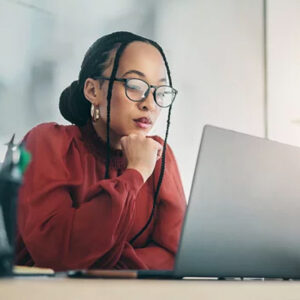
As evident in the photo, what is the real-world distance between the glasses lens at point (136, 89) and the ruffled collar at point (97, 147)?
146 millimetres

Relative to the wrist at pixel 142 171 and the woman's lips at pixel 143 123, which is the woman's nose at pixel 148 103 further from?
the wrist at pixel 142 171

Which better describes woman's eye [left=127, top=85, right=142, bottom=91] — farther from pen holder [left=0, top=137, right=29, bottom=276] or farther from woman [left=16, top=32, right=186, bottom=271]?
pen holder [left=0, top=137, right=29, bottom=276]

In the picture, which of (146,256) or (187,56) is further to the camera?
(187,56)

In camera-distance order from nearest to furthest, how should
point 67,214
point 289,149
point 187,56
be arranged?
point 289,149 < point 67,214 < point 187,56

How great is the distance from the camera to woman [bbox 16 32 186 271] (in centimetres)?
145

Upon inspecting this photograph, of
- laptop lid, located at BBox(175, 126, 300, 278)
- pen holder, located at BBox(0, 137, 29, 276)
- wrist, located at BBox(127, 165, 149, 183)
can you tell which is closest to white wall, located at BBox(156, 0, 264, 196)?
wrist, located at BBox(127, 165, 149, 183)

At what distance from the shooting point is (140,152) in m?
1.59

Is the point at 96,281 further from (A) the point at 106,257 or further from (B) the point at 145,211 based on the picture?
(B) the point at 145,211

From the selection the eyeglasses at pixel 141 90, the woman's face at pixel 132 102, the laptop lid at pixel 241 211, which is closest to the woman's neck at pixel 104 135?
the woman's face at pixel 132 102

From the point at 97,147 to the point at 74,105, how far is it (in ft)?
0.44

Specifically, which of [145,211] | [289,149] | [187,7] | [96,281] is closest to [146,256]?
[145,211]

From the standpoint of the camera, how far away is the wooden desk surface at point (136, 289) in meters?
0.59

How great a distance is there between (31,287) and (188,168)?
112 cm

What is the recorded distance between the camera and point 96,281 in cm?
65
